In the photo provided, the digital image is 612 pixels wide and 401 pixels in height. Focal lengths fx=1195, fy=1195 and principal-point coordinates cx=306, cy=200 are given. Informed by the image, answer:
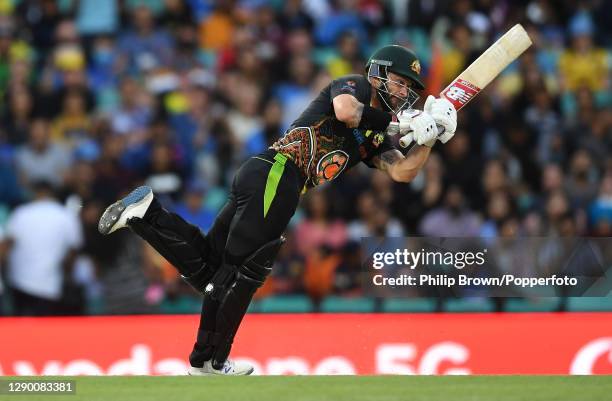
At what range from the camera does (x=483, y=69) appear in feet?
23.4

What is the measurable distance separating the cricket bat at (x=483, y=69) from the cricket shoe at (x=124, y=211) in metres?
1.86

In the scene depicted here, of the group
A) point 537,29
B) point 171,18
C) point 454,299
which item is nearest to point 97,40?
point 171,18

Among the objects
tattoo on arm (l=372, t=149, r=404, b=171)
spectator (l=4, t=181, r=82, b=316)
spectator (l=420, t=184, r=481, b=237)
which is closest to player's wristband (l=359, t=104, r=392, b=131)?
tattoo on arm (l=372, t=149, r=404, b=171)

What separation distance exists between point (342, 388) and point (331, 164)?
138 centimetres

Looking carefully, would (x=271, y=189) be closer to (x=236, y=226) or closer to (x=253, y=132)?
(x=236, y=226)

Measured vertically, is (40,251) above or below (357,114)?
above

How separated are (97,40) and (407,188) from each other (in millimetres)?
3895

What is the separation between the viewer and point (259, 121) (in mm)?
11391

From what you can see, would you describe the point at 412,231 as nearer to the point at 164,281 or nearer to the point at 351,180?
the point at 351,180

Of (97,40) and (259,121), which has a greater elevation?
(97,40)

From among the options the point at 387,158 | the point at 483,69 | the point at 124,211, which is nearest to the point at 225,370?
the point at 124,211

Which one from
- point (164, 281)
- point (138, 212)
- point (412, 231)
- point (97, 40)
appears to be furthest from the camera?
point (97, 40)

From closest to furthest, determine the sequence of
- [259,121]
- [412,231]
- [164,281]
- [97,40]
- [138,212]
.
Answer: [138,212], [164,281], [412,231], [259,121], [97,40]

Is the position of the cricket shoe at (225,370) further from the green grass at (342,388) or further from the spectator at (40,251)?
the spectator at (40,251)
